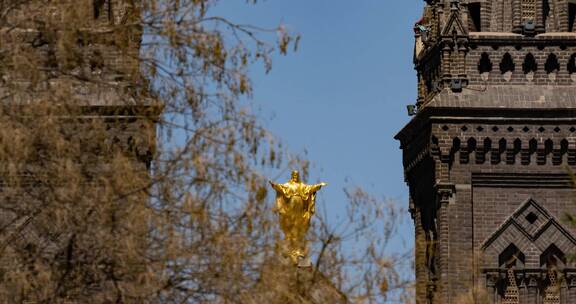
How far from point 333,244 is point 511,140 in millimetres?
31200

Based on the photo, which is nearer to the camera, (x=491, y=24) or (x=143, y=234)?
(x=143, y=234)

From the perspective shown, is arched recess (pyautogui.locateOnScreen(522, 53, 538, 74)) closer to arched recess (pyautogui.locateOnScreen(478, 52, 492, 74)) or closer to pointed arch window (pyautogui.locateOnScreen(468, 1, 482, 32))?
arched recess (pyautogui.locateOnScreen(478, 52, 492, 74))

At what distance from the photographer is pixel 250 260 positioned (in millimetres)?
38594

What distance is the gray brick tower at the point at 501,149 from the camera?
71438mm

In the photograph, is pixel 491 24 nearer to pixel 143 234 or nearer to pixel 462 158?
pixel 462 158

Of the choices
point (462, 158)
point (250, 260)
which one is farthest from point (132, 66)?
point (462, 158)

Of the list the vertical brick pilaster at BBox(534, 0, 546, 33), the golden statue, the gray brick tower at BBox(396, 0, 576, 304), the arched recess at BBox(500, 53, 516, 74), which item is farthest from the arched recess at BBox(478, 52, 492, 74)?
the golden statue

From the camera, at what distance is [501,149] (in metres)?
72.7

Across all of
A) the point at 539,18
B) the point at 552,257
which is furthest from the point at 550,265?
the point at 539,18

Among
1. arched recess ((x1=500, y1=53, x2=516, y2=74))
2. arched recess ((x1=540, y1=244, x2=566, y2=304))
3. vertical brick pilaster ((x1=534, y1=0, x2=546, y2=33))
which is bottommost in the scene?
arched recess ((x1=540, y1=244, x2=566, y2=304))

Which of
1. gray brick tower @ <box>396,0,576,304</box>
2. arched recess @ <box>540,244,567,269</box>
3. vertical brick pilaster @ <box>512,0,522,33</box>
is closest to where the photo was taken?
gray brick tower @ <box>396,0,576,304</box>

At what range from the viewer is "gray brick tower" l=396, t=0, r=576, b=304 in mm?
71438

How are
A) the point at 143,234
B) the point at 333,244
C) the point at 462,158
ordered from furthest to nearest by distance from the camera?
the point at 462,158
the point at 333,244
the point at 143,234

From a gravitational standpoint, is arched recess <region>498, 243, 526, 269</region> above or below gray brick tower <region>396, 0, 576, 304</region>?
below
